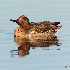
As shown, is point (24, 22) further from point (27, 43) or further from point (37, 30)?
point (27, 43)

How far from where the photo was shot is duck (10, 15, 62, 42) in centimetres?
2519

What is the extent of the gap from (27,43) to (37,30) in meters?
2.79

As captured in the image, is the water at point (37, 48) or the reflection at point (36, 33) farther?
the reflection at point (36, 33)

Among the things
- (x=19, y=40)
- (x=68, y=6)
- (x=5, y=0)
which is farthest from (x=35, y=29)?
(x=5, y=0)

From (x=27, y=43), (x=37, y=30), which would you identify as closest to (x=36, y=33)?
(x=37, y=30)

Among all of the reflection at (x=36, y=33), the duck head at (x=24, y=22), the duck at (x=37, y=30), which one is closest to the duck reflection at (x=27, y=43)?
the reflection at (x=36, y=33)

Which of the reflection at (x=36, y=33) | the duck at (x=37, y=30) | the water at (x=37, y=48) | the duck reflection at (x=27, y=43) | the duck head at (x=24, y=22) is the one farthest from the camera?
the duck head at (x=24, y=22)

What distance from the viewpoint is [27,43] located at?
902 inches

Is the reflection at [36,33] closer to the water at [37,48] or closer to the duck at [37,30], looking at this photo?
the duck at [37,30]

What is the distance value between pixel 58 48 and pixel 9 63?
3.52 m

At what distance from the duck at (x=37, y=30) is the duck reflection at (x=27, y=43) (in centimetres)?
40

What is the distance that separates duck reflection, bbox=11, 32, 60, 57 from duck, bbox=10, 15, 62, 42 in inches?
15.8

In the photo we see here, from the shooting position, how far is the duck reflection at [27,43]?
67.8ft

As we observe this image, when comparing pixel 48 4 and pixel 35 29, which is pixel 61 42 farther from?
pixel 48 4
